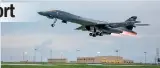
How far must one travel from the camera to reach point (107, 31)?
3869cm

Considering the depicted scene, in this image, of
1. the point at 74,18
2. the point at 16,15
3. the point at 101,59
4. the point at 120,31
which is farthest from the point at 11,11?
the point at 101,59

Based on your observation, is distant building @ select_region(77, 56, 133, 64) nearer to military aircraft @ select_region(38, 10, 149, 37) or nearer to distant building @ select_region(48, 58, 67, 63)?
distant building @ select_region(48, 58, 67, 63)

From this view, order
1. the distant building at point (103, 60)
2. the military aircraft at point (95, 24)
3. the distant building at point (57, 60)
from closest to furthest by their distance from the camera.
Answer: the military aircraft at point (95, 24) < the distant building at point (57, 60) < the distant building at point (103, 60)

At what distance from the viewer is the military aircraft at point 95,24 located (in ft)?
123

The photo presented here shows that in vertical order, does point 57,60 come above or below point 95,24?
below

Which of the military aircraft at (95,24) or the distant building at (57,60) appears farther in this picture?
the distant building at (57,60)

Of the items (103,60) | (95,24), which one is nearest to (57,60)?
(103,60)

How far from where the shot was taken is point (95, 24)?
3781 centimetres

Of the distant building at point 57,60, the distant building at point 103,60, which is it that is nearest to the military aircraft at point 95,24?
the distant building at point 57,60

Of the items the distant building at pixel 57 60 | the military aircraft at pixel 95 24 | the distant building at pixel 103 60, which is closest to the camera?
the military aircraft at pixel 95 24

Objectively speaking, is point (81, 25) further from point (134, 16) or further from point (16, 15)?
point (16, 15)

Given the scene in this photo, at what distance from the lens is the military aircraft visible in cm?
3741

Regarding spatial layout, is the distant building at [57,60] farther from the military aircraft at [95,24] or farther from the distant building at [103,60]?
the military aircraft at [95,24]

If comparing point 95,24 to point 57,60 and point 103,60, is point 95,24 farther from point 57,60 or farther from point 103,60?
point 57,60
